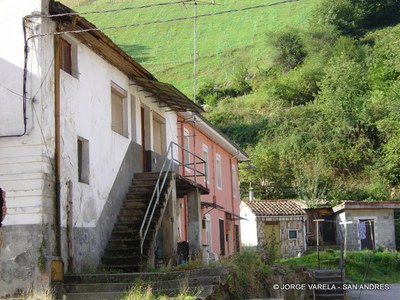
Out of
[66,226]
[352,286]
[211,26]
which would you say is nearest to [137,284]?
[66,226]

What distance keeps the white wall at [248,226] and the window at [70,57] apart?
24.6 meters

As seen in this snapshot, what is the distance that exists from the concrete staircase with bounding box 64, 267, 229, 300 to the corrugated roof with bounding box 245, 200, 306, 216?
2548 cm

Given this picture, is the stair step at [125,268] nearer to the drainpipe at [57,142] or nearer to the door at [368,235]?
the drainpipe at [57,142]

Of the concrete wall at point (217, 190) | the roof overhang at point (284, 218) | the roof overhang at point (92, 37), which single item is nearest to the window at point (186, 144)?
the concrete wall at point (217, 190)

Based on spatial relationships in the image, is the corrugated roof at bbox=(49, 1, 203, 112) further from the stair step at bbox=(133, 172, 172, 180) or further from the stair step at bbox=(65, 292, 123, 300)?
the stair step at bbox=(65, 292, 123, 300)

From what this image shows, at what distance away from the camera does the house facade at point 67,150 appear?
46.5 feet

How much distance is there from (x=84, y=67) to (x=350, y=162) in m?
38.2

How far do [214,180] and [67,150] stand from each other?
48.9 ft

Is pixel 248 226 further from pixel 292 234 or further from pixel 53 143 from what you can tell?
pixel 53 143

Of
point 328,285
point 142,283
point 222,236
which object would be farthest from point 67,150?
point 222,236

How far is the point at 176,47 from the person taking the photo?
86250 mm

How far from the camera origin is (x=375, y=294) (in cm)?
2489

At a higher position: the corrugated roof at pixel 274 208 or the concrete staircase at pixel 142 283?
the corrugated roof at pixel 274 208

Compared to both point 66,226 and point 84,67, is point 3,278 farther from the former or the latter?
point 84,67
